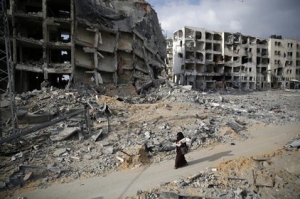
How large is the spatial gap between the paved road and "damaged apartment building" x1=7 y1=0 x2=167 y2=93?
52.5ft

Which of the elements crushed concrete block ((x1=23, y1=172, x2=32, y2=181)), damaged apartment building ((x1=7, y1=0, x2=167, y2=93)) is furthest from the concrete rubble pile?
damaged apartment building ((x1=7, y1=0, x2=167, y2=93))

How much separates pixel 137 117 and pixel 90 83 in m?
10.5

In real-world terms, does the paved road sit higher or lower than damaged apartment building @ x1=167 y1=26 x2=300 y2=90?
lower

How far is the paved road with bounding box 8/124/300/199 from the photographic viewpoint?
7617 millimetres

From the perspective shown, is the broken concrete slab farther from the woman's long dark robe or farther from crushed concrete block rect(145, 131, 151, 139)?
the woman's long dark robe

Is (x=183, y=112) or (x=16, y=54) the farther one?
(x=16, y=54)

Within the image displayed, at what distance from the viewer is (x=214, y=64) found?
186ft

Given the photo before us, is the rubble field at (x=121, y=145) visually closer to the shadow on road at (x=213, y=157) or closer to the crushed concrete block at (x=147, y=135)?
the crushed concrete block at (x=147, y=135)

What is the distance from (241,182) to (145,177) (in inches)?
120

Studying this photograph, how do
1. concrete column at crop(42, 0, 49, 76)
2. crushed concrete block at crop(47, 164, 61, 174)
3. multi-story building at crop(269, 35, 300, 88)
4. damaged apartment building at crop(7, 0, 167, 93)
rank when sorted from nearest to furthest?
crushed concrete block at crop(47, 164, 61, 174) < concrete column at crop(42, 0, 49, 76) < damaged apartment building at crop(7, 0, 167, 93) < multi-story building at crop(269, 35, 300, 88)

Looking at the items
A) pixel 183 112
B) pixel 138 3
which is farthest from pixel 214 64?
pixel 183 112

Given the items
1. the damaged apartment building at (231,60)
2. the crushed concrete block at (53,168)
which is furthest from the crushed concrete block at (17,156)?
the damaged apartment building at (231,60)

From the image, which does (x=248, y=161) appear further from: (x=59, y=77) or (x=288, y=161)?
(x=59, y=77)

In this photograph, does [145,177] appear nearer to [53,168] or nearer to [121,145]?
[121,145]
